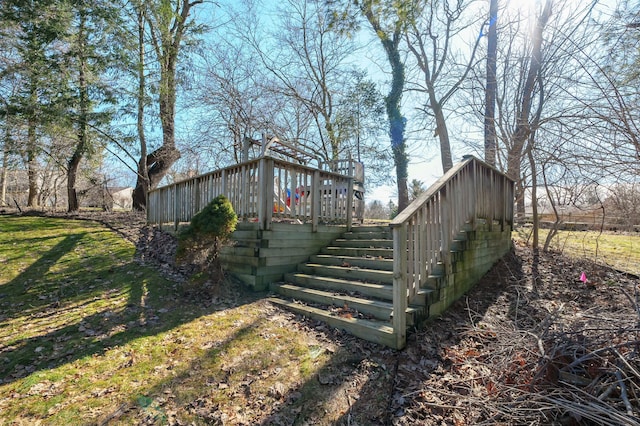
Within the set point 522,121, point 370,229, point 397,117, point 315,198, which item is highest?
point 397,117

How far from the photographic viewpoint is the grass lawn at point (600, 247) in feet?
16.9

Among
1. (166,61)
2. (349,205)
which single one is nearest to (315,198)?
(349,205)

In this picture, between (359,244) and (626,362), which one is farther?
(359,244)

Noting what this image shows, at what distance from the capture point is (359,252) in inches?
211

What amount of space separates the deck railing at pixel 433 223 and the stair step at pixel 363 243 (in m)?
1.28

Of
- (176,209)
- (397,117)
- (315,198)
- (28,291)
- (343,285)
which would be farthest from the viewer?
(397,117)

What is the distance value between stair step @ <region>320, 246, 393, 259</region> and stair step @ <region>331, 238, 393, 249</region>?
197mm

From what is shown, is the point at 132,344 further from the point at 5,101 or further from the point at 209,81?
the point at 209,81

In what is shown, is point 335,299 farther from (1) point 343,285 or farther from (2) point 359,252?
(2) point 359,252

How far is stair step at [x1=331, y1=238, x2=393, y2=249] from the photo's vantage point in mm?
5347

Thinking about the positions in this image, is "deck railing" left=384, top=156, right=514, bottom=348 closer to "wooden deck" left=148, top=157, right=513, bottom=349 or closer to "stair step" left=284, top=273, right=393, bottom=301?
"wooden deck" left=148, top=157, right=513, bottom=349

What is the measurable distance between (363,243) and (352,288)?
1539 millimetres

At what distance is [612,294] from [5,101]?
14.0 m

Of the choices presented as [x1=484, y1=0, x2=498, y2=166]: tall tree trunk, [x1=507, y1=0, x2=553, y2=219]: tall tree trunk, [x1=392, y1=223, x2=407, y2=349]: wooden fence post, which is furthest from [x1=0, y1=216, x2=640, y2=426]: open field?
[x1=484, y1=0, x2=498, y2=166]: tall tree trunk
